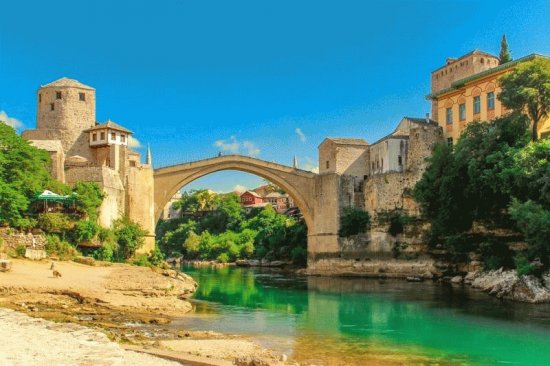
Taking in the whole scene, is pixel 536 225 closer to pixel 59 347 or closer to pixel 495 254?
pixel 495 254

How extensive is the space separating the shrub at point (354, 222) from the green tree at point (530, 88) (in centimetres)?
1471

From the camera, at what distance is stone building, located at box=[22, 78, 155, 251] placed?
3438 cm

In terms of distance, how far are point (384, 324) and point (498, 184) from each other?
40.3 ft

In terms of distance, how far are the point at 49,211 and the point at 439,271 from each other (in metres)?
22.6

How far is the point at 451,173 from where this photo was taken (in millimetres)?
32375

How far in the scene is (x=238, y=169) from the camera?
43469 millimetres

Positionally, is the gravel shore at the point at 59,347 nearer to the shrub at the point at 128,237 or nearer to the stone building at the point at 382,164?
the shrub at the point at 128,237

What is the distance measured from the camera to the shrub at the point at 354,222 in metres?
42.2

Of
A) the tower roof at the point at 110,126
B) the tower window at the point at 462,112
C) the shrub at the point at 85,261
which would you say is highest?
the tower window at the point at 462,112

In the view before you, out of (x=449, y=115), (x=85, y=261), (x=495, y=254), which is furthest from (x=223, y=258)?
(x=85, y=261)

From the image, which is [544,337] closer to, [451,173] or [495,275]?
[495,275]

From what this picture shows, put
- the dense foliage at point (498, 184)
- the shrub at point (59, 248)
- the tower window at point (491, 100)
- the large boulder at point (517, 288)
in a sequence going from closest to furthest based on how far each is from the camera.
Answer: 1. the large boulder at point (517, 288)
2. the dense foliage at point (498, 184)
3. the shrub at point (59, 248)
4. the tower window at point (491, 100)

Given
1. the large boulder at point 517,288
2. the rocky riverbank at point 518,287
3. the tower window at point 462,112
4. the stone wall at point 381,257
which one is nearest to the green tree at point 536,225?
the rocky riverbank at point 518,287

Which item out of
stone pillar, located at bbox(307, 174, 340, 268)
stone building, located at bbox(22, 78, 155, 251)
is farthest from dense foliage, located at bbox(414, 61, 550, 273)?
stone building, located at bbox(22, 78, 155, 251)
